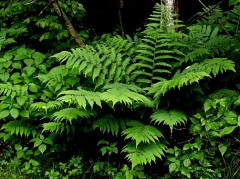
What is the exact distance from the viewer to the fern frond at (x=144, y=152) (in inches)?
125

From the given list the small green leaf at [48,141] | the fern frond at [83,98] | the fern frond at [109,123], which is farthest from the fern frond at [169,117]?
the small green leaf at [48,141]

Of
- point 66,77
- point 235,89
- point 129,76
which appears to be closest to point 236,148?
point 235,89

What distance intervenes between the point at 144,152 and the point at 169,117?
1.45 feet

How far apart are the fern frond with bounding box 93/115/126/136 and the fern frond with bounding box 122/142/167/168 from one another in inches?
9.6

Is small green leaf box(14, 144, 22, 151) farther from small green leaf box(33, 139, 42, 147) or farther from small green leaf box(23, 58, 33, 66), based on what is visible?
small green leaf box(23, 58, 33, 66)

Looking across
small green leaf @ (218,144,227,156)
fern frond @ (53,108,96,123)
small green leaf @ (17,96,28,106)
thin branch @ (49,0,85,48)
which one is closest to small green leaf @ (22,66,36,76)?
small green leaf @ (17,96,28,106)

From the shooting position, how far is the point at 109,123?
357 cm

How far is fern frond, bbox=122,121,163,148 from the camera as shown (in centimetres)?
325

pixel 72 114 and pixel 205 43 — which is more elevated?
pixel 205 43

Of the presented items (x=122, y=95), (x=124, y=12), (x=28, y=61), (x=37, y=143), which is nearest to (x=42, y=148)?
(x=37, y=143)

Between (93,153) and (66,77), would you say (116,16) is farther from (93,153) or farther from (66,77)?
(93,153)

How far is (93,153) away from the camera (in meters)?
4.02

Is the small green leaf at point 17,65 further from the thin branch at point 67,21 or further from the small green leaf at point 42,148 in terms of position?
the small green leaf at point 42,148

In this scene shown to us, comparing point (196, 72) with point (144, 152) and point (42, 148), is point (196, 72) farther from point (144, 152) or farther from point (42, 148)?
point (42, 148)
